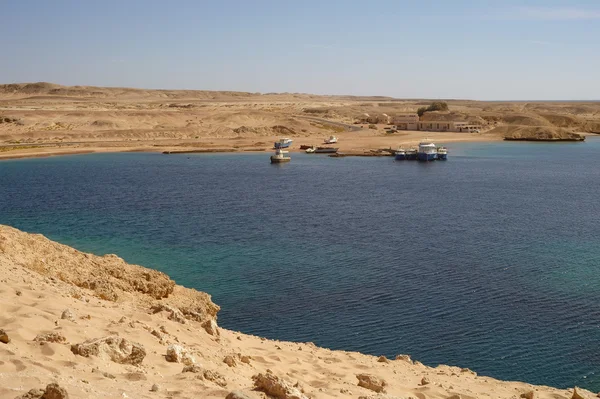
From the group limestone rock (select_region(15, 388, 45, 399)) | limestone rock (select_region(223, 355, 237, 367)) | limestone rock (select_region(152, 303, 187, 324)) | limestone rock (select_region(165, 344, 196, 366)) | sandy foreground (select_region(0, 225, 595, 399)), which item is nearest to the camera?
limestone rock (select_region(15, 388, 45, 399))

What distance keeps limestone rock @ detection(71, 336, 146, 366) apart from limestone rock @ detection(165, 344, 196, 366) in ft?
1.93

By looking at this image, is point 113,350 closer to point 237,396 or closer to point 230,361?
point 230,361

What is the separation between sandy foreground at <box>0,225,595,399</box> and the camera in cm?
1112

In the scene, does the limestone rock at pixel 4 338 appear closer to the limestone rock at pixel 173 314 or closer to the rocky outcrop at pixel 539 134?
the limestone rock at pixel 173 314

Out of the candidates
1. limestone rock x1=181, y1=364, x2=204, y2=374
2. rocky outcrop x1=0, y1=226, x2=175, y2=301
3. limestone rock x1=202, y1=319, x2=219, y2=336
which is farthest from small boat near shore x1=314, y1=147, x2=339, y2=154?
limestone rock x1=181, y1=364, x2=204, y2=374

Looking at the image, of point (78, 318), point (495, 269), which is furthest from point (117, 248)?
point (78, 318)

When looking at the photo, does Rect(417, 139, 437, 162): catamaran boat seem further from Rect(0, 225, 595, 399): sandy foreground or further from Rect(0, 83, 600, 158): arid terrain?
Rect(0, 225, 595, 399): sandy foreground

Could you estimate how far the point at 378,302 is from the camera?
2859 centimetres

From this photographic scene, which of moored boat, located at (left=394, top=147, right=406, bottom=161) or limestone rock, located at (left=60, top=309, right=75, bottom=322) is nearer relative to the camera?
limestone rock, located at (left=60, top=309, right=75, bottom=322)

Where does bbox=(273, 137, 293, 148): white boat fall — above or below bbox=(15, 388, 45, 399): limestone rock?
above

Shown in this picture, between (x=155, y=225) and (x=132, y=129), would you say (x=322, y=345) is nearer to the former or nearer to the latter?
(x=155, y=225)

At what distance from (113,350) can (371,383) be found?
231 inches

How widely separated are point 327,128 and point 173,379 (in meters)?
135

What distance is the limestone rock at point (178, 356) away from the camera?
13.1 metres
